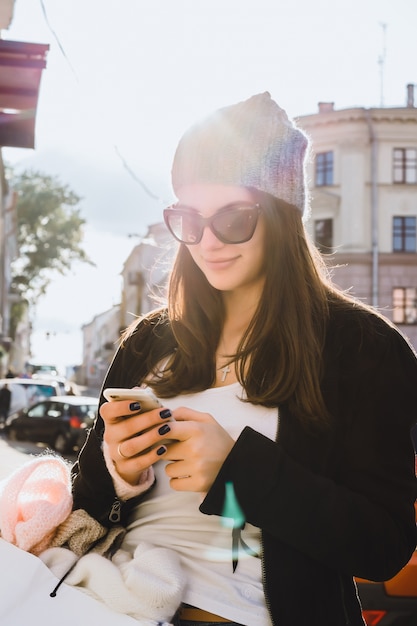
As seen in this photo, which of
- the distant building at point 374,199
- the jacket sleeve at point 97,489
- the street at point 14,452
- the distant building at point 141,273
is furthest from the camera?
the distant building at point 141,273

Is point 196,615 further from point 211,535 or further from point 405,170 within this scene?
point 405,170

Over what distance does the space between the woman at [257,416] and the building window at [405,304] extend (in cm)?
3328

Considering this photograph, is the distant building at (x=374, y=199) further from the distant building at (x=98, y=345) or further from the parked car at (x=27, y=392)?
the distant building at (x=98, y=345)

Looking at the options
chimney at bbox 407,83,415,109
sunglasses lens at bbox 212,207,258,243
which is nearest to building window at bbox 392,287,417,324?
chimney at bbox 407,83,415,109

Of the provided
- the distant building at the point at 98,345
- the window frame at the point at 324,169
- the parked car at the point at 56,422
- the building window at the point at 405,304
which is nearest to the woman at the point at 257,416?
the parked car at the point at 56,422

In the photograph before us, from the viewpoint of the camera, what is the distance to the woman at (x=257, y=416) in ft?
5.51

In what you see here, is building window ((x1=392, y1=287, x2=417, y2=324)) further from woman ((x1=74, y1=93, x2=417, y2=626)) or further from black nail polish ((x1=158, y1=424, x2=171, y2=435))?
black nail polish ((x1=158, y1=424, x2=171, y2=435))

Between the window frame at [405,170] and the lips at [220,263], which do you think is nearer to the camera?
the lips at [220,263]

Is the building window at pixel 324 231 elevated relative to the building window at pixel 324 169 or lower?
lower

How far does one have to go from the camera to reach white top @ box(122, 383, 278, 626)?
176 cm

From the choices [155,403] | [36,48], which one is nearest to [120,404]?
[155,403]

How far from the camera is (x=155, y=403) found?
5.54 feet

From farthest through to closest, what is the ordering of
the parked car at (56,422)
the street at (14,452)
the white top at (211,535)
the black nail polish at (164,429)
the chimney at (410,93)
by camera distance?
1. the chimney at (410,93)
2. the parked car at (56,422)
3. the street at (14,452)
4. the white top at (211,535)
5. the black nail polish at (164,429)

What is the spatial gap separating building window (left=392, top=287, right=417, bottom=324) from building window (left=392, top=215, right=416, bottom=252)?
1751 millimetres
